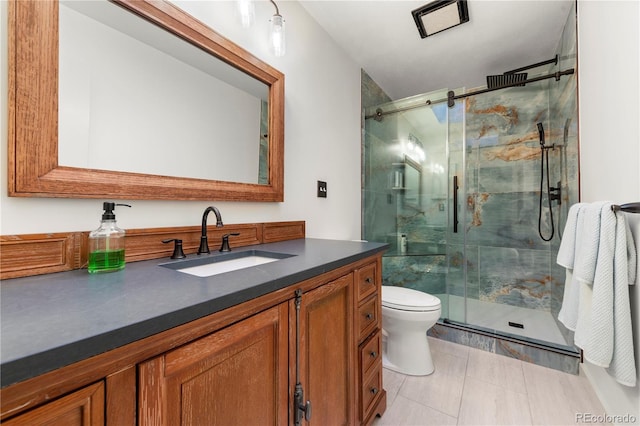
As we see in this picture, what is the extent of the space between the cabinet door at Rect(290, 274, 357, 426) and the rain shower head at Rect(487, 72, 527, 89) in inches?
89.7

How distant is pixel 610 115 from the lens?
125cm

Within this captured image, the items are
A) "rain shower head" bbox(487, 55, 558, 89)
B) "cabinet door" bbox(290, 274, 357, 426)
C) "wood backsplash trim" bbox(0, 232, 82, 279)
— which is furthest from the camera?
"rain shower head" bbox(487, 55, 558, 89)

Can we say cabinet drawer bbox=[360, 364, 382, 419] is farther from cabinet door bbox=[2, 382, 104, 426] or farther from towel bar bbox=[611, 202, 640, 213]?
towel bar bbox=[611, 202, 640, 213]

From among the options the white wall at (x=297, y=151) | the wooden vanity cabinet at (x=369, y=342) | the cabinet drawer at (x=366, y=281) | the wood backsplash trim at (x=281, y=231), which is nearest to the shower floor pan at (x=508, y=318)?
the white wall at (x=297, y=151)

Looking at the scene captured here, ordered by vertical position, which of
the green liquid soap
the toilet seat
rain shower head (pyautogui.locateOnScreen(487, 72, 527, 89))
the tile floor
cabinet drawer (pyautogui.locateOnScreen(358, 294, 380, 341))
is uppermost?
rain shower head (pyautogui.locateOnScreen(487, 72, 527, 89))

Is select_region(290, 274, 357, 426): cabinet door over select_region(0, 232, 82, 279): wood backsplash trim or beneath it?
beneath

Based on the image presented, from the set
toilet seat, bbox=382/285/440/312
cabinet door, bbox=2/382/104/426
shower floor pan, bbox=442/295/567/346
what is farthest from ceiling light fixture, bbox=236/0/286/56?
shower floor pan, bbox=442/295/567/346

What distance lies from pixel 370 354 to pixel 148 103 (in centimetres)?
142

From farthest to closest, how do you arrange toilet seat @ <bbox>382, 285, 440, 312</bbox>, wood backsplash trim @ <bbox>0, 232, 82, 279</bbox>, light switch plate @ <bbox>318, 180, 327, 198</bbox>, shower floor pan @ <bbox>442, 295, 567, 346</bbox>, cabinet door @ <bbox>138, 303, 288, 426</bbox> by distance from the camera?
shower floor pan @ <bbox>442, 295, 567, 346</bbox>
light switch plate @ <bbox>318, 180, 327, 198</bbox>
toilet seat @ <bbox>382, 285, 440, 312</bbox>
wood backsplash trim @ <bbox>0, 232, 82, 279</bbox>
cabinet door @ <bbox>138, 303, 288, 426</bbox>

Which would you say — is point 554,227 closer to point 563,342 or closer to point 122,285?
point 563,342

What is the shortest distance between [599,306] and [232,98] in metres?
1.84

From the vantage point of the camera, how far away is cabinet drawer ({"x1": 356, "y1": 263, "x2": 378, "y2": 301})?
1.14 m

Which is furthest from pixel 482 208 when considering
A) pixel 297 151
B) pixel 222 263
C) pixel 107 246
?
pixel 107 246

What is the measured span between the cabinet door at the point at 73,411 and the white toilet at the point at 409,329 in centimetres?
152
